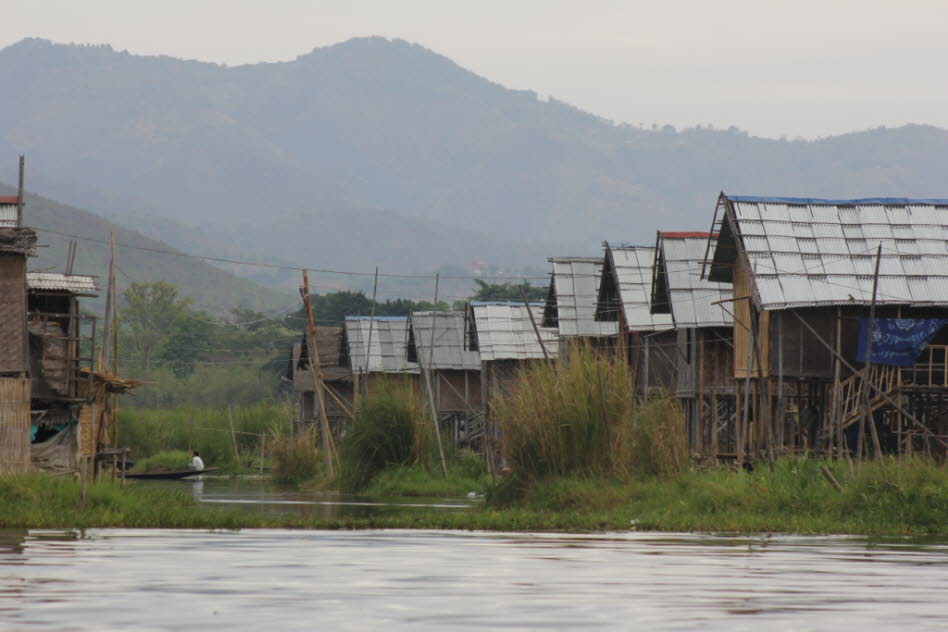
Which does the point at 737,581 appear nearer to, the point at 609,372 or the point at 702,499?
the point at 702,499

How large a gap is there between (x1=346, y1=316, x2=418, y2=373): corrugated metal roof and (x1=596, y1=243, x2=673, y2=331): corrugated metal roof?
661 inches

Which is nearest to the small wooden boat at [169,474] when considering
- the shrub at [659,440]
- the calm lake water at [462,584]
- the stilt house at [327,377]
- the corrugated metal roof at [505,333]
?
the stilt house at [327,377]

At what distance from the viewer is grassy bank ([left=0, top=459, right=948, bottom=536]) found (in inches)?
778

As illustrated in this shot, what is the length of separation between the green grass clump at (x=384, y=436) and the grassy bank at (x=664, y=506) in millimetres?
14228

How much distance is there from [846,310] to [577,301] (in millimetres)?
13089

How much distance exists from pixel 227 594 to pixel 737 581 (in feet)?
13.3

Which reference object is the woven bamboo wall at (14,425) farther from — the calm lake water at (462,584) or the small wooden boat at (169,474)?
the small wooden boat at (169,474)

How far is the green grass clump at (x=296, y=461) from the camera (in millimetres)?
45844

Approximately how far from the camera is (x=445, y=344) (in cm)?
5169

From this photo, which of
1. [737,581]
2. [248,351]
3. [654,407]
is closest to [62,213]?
[248,351]

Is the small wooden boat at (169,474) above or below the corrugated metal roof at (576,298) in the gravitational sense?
below

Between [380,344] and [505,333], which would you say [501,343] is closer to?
[505,333]

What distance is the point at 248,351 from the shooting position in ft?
299

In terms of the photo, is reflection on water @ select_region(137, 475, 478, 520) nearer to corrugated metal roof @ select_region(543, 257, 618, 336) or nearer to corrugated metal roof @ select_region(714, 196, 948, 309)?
corrugated metal roof @ select_region(543, 257, 618, 336)
